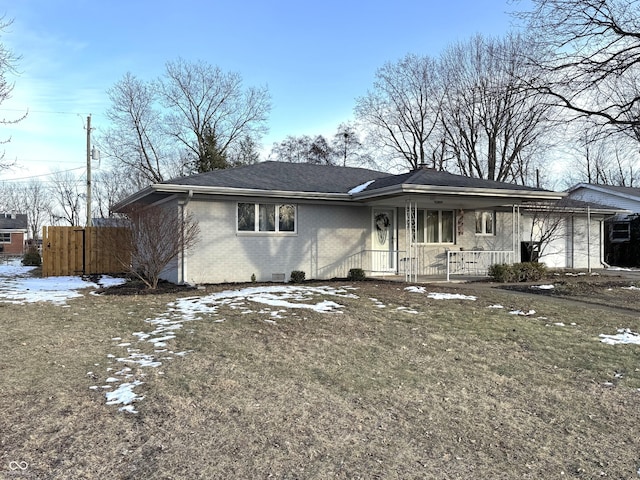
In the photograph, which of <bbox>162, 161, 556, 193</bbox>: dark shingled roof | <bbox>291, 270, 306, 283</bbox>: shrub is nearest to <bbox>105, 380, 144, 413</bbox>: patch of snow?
<bbox>162, 161, 556, 193</bbox>: dark shingled roof

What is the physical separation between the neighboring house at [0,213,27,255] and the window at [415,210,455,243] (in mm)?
45110

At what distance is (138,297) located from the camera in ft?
34.8

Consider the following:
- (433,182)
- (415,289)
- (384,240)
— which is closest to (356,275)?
(384,240)

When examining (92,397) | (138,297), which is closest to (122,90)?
(138,297)

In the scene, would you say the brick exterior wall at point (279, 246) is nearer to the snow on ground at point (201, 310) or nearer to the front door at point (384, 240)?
the front door at point (384, 240)

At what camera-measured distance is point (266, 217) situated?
13.8 metres

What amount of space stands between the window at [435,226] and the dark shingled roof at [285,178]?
2.38 m

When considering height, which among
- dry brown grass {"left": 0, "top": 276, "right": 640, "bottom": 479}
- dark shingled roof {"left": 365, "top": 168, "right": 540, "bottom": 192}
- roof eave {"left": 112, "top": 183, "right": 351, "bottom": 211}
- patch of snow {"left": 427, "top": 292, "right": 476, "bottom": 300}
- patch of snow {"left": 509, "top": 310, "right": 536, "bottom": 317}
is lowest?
dry brown grass {"left": 0, "top": 276, "right": 640, "bottom": 479}

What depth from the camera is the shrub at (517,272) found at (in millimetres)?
14039

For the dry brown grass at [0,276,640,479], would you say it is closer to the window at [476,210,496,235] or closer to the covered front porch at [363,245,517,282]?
the covered front porch at [363,245,517,282]

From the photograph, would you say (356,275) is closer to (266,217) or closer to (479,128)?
(266,217)

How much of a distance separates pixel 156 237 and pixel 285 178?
15.8 feet

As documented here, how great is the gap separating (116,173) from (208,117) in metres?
10.3

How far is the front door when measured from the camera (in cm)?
1535
